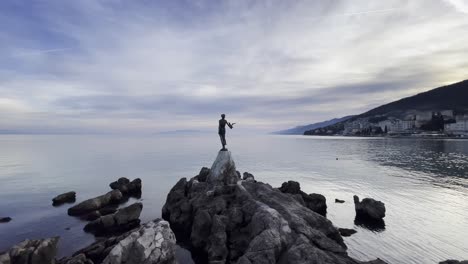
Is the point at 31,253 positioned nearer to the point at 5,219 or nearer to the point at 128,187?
the point at 5,219

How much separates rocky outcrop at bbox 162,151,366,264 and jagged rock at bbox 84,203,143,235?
3595 millimetres

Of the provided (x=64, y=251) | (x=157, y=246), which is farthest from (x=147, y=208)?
(x=157, y=246)

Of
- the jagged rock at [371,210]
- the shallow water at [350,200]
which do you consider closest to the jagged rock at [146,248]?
the shallow water at [350,200]

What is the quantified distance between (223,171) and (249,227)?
12.0 meters

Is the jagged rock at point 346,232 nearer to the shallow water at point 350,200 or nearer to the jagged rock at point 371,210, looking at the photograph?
the shallow water at point 350,200

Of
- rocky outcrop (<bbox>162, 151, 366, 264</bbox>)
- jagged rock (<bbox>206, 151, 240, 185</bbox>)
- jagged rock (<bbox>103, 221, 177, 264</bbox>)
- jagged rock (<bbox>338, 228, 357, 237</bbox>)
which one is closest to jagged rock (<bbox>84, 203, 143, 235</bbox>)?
rocky outcrop (<bbox>162, 151, 366, 264</bbox>)

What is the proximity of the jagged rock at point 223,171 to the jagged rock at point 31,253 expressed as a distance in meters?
15.9

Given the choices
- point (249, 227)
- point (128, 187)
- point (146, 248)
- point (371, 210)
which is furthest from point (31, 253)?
point (371, 210)

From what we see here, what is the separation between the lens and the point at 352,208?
35656mm

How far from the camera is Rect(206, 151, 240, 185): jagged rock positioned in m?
31.3

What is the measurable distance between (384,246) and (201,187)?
18.2m

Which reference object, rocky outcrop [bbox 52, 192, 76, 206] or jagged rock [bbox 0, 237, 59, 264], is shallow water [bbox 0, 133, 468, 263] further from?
jagged rock [bbox 0, 237, 59, 264]

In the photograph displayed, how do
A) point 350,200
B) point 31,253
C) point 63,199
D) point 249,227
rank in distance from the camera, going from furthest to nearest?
point 350,200 → point 63,199 → point 249,227 → point 31,253

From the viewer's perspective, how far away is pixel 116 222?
28578mm
